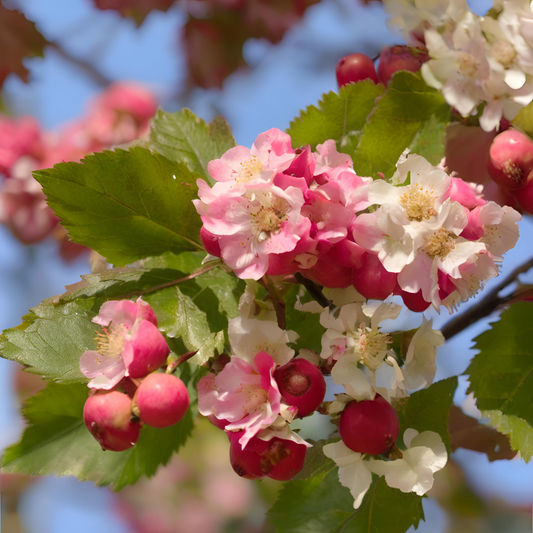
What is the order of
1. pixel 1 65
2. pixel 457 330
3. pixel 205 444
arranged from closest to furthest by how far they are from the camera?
pixel 457 330
pixel 1 65
pixel 205 444

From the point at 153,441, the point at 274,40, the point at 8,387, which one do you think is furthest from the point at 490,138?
the point at 8,387

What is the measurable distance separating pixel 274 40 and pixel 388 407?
990 mm

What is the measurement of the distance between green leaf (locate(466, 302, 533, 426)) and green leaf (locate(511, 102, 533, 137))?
16cm

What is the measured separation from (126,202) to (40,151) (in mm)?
813

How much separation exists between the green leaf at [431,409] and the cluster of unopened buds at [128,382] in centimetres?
20

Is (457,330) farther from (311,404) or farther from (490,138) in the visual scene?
(311,404)

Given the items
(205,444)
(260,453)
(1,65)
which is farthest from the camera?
(205,444)

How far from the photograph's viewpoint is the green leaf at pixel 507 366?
0.46 m

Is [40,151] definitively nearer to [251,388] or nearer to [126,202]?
[126,202]

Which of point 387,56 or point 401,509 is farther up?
point 387,56

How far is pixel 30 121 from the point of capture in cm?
120

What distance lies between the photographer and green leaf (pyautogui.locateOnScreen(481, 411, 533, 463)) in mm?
429

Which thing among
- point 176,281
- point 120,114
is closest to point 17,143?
point 120,114

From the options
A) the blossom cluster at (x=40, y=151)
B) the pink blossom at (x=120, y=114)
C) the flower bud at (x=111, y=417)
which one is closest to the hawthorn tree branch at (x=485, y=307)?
the flower bud at (x=111, y=417)
